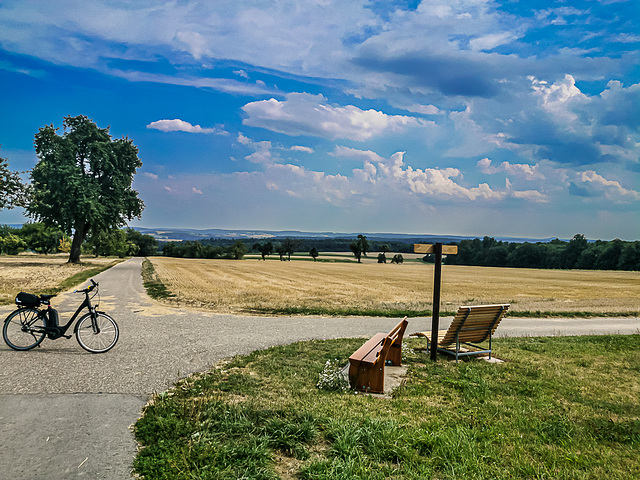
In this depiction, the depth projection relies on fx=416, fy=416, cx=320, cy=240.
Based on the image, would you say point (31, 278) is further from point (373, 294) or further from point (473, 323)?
point (473, 323)

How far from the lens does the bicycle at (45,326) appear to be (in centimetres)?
768

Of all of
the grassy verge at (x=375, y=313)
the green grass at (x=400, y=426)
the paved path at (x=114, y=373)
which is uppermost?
the green grass at (x=400, y=426)

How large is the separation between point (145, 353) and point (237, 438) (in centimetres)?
450

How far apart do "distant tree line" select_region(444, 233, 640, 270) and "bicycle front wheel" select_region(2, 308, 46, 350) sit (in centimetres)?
8880

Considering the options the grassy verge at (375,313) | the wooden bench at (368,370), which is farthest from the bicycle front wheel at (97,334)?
the grassy verge at (375,313)

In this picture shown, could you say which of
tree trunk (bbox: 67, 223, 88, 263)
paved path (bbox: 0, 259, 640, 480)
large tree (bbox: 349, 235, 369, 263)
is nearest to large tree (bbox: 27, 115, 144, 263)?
tree trunk (bbox: 67, 223, 88, 263)

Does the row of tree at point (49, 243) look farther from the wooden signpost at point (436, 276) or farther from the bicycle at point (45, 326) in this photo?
the wooden signpost at point (436, 276)

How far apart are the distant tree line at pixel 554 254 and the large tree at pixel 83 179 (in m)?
70.2

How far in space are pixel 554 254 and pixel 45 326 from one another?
9474 centimetres

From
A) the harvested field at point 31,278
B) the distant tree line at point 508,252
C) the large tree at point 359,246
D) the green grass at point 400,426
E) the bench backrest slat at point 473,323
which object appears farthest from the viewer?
the large tree at point 359,246

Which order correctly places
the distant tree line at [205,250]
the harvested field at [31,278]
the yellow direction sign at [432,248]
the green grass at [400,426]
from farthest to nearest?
the distant tree line at [205,250] < the harvested field at [31,278] < the yellow direction sign at [432,248] < the green grass at [400,426]

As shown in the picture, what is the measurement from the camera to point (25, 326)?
25.3 ft

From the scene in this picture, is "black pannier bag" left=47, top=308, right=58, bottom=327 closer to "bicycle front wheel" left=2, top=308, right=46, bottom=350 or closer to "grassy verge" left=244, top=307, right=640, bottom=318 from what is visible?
"bicycle front wheel" left=2, top=308, right=46, bottom=350

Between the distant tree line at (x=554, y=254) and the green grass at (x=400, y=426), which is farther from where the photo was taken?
the distant tree line at (x=554, y=254)
